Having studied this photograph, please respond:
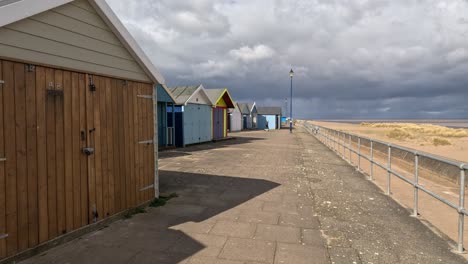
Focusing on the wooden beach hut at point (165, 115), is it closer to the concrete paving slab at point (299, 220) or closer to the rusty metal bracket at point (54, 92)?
the rusty metal bracket at point (54, 92)

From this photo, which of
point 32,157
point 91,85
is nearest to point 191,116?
point 91,85

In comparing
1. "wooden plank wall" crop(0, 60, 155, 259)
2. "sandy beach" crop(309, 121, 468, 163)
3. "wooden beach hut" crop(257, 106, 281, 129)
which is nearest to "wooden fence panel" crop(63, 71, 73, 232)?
"wooden plank wall" crop(0, 60, 155, 259)

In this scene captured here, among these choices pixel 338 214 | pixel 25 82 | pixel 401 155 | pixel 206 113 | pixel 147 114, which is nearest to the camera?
pixel 25 82

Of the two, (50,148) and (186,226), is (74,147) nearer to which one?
(50,148)

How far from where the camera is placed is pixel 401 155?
19578 mm

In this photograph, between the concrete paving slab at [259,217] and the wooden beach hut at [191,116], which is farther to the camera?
the wooden beach hut at [191,116]

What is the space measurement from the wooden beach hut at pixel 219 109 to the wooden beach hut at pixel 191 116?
3.97 ft

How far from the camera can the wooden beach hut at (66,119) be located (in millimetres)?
3539

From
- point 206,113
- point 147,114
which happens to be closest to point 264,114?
point 206,113

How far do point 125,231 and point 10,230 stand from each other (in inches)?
61.5

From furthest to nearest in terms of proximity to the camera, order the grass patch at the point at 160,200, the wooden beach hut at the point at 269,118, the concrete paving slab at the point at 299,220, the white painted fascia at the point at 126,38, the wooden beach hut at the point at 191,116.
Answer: the wooden beach hut at the point at 269,118, the wooden beach hut at the point at 191,116, the grass patch at the point at 160,200, the concrete paving slab at the point at 299,220, the white painted fascia at the point at 126,38

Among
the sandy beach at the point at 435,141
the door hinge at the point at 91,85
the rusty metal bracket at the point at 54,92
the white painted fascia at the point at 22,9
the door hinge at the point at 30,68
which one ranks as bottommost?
the sandy beach at the point at 435,141

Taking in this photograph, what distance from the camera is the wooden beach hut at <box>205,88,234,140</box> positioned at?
78.5 ft

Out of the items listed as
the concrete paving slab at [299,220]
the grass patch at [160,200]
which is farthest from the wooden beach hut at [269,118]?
the concrete paving slab at [299,220]
